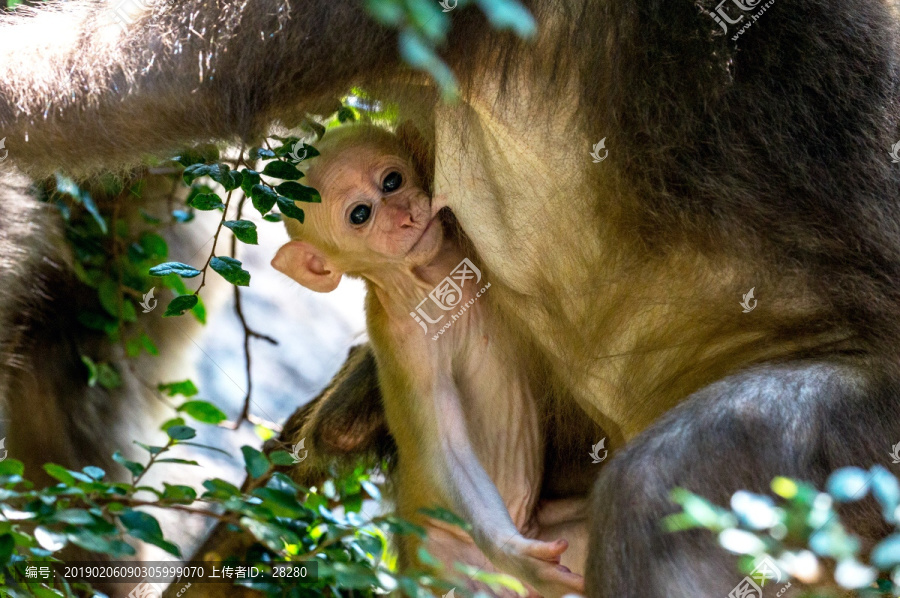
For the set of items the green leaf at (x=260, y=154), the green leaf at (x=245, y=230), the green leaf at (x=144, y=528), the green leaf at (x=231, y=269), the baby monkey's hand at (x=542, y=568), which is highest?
the green leaf at (x=260, y=154)

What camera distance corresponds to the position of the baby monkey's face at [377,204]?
3195 millimetres

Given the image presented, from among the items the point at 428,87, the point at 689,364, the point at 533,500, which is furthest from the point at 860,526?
the point at 428,87

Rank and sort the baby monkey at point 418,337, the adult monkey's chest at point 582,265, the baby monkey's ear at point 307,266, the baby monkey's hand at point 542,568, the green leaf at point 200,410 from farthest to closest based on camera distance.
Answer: the green leaf at point 200,410, the baby monkey's ear at point 307,266, the baby monkey at point 418,337, the adult monkey's chest at point 582,265, the baby monkey's hand at point 542,568

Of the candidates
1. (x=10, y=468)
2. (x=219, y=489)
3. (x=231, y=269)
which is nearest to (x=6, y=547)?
(x=10, y=468)

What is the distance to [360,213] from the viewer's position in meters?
3.21

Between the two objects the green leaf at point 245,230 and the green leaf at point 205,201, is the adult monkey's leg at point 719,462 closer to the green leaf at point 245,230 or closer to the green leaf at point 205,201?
the green leaf at point 245,230

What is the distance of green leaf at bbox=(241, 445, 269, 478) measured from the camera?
8.62ft

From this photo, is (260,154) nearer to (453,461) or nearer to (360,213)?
(360,213)

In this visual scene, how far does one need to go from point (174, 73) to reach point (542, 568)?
1.51 meters

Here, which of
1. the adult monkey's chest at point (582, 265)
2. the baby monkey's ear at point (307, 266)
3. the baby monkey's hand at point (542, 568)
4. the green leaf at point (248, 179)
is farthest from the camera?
the baby monkey's ear at point (307, 266)

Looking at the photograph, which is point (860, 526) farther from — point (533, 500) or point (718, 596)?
point (533, 500)

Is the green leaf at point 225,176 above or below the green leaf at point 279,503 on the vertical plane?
above

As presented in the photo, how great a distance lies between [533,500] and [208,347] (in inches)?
190

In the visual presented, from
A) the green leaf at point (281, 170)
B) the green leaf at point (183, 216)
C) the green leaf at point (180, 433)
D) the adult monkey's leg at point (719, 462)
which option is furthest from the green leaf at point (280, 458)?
the green leaf at point (183, 216)
